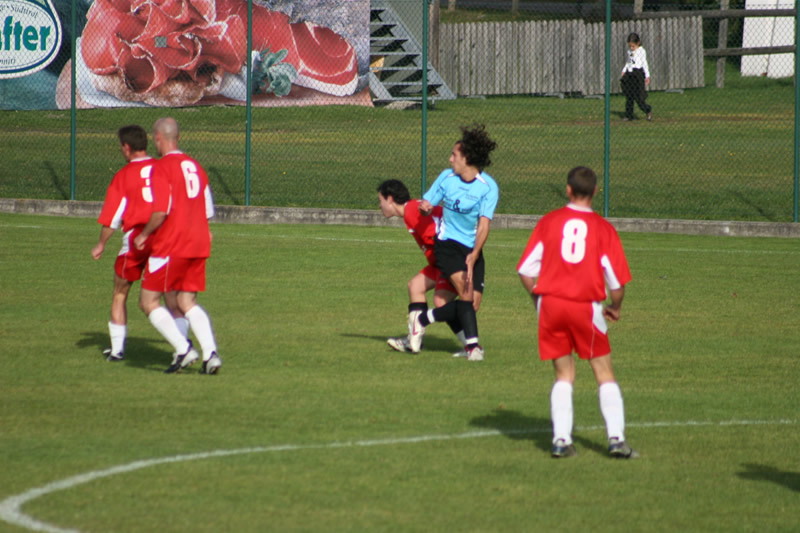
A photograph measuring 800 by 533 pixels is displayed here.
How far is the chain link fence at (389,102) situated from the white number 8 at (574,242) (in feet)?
38.9

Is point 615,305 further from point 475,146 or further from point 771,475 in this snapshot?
point 475,146

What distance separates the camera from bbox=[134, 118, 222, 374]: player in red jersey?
8.44 m

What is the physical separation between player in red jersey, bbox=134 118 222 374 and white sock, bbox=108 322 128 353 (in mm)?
604

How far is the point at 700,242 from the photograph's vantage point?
17125 millimetres

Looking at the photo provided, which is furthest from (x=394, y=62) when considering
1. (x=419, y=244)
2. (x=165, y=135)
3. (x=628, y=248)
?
(x=165, y=135)

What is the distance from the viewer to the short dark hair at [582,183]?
21.7 ft

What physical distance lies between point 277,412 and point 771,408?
3.09 metres

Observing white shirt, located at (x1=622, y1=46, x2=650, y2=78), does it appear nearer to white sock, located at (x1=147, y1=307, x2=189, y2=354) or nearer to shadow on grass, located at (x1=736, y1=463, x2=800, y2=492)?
white sock, located at (x1=147, y1=307, x2=189, y2=354)

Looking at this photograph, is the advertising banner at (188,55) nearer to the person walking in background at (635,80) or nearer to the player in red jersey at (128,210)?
the person walking in background at (635,80)

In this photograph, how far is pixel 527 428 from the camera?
24.3 feet

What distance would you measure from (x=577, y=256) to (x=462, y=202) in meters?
2.78

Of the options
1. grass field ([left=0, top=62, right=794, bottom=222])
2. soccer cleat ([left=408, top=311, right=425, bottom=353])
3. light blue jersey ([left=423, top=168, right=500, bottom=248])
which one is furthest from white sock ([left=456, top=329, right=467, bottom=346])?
grass field ([left=0, top=62, right=794, bottom=222])

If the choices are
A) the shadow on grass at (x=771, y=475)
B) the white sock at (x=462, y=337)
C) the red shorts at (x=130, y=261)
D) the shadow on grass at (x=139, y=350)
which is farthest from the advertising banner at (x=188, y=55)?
the shadow on grass at (x=771, y=475)

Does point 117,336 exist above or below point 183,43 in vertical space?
below
